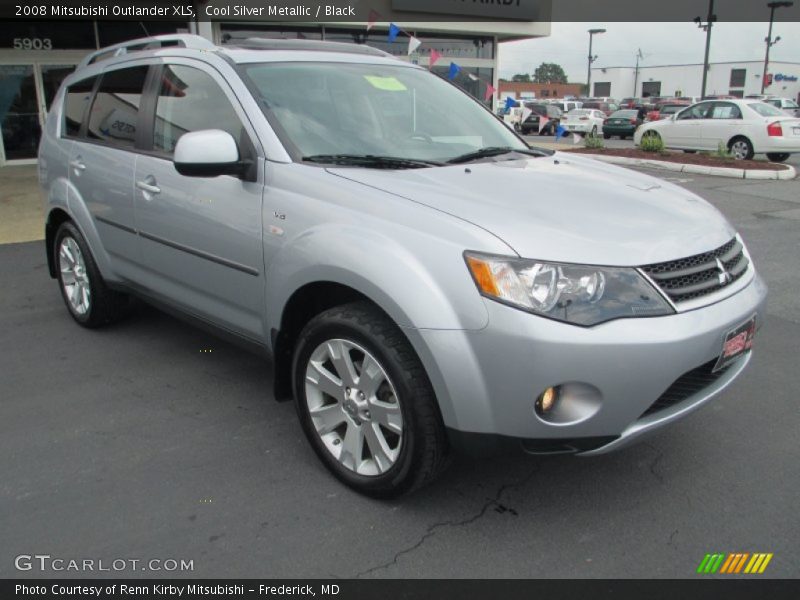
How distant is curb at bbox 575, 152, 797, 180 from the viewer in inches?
500

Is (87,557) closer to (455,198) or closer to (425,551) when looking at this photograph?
(425,551)

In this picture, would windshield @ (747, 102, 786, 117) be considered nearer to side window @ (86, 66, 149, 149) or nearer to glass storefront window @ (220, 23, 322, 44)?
glass storefront window @ (220, 23, 322, 44)

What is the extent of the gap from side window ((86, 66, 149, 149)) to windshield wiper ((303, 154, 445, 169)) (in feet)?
5.08

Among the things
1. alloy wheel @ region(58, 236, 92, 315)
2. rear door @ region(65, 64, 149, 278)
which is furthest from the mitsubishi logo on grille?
alloy wheel @ region(58, 236, 92, 315)

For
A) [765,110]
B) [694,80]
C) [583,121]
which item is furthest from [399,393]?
[694,80]

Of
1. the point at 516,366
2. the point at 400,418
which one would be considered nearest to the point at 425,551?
the point at 400,418

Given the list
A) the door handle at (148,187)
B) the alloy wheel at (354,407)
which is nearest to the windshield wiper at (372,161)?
the alloy wheel at (354,407)

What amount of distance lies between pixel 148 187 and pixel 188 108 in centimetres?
49

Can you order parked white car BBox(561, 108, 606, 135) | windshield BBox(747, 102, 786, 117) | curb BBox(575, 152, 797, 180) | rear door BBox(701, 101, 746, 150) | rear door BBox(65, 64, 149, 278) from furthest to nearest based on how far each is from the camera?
parked white car BBox(561, 108, 606, 135) < rear door BBox(701, 101, 746, 150) < windshield BBox(747, 102, 786, 117) < curb BBox(575, 152, 797, 180) < rear door BBox(65, 64, 149, 278)

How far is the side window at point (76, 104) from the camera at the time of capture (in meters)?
4.72

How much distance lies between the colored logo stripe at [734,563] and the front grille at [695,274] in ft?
3.11

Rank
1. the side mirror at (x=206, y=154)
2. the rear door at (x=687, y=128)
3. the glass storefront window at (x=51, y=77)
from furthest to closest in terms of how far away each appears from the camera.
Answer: the rear door at (x=687, y=128), the glass storefront window at (x=51, y=77), the side mirror at (x=206, y=154)

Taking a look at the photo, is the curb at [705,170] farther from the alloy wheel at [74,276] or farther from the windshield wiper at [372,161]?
the windshield wiper at [372,161]

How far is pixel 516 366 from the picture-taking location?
2311 mm
